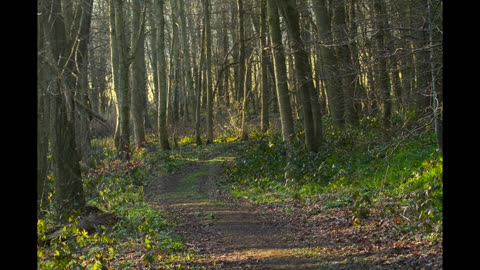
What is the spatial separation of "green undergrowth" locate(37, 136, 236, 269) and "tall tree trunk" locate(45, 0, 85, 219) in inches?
19.2

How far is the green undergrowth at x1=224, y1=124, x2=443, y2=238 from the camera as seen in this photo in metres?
Result: 9.18

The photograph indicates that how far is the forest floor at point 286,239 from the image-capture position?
777 cm

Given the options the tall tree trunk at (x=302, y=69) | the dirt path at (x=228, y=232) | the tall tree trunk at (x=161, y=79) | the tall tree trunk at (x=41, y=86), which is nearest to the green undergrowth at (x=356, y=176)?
the tall tree trunk at (x=302, y=69)

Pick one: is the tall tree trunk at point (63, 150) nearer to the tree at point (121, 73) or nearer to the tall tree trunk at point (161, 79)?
the tree at point (121, 73)

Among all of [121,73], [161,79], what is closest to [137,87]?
[161,79]

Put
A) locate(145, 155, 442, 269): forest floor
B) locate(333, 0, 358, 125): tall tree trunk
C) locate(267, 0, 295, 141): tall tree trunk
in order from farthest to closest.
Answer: locate(267, 0, 295, 141): tall tree trunk
locate(333, 0, 358, 125): tall tree trunk
locate(145, 155, 442, 269): forest floor

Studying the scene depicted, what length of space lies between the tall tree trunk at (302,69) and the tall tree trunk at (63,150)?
6.99 m

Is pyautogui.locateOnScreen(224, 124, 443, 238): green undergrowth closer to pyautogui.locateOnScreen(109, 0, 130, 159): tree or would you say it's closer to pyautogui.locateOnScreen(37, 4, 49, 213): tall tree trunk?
pyautogui.locateOnScreen(109, 0, 130, 159): tree

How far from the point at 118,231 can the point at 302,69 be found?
329 inches

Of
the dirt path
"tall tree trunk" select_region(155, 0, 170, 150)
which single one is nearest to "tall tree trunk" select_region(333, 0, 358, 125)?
the dirt path

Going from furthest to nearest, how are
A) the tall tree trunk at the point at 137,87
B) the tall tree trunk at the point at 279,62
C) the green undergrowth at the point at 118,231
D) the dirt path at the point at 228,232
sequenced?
the tall tree trunk at the point at 137,87 → the tall tree trunk at the point at 279,62 → the dirt path at the point at 228,232 → the green undergrowth at the point at 118,231

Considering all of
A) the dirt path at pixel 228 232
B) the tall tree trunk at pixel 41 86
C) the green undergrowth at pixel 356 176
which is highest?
the tall tree trunk at pixel 41 86

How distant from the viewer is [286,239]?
9.70 metres
